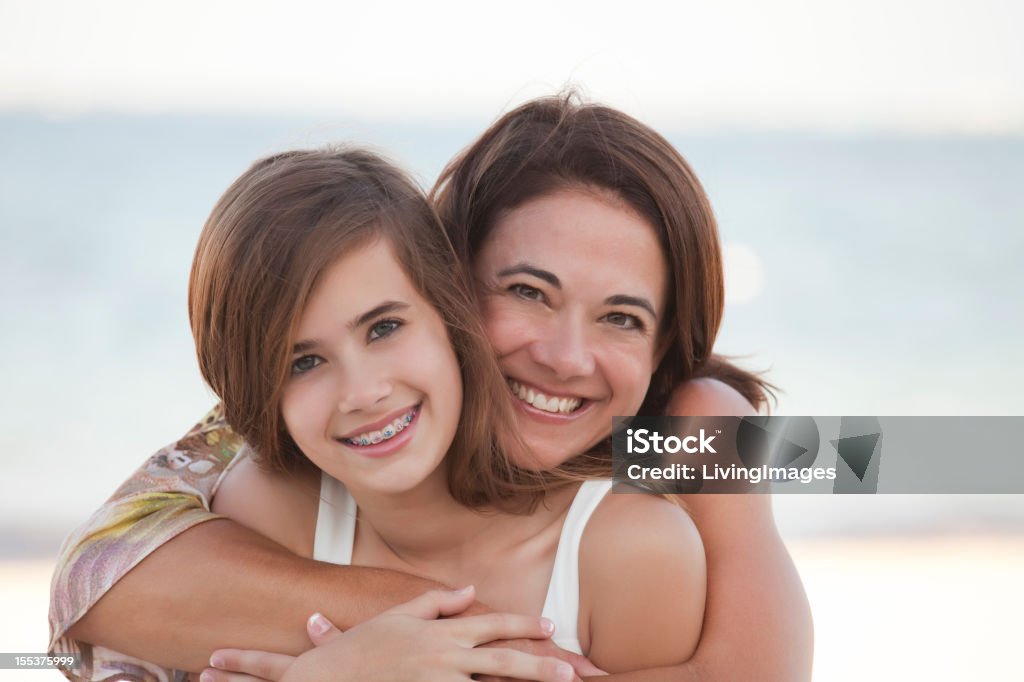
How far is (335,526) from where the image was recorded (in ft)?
9.14

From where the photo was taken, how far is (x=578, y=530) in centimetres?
254

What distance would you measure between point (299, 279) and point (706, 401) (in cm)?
108

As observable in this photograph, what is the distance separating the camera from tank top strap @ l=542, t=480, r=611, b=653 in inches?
98.6

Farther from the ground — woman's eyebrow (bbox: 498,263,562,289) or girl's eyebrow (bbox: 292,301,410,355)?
woman's eyebrow (bbox: 498,263,562,289)

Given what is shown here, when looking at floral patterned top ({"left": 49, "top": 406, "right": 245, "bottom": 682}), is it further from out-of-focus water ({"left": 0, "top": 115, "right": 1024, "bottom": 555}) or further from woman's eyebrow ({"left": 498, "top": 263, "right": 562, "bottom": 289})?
out-of-focus water ({"left": 0, "top": 115, "right": 1024, "bottom": 555})

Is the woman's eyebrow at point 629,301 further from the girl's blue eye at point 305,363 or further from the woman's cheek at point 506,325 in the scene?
the girl's blue eye at point 305,363

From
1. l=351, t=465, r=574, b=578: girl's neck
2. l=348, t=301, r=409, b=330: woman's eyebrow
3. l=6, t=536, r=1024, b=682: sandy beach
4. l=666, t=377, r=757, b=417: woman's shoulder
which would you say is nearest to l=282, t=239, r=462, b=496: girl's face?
l=348, t=301, r=409, b=330: woman's eyebrow

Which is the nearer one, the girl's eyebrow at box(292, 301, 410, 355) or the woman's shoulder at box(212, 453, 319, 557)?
the girl's eyebrow at box(292, 301, 410, 355)

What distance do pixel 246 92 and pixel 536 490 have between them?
33.2ft

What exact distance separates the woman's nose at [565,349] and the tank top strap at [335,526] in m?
0.60

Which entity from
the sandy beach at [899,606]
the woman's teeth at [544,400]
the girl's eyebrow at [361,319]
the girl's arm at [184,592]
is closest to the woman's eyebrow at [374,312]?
the girl's eyebrow at [361,319]

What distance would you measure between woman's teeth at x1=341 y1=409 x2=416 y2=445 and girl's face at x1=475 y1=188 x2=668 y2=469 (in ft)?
1.08

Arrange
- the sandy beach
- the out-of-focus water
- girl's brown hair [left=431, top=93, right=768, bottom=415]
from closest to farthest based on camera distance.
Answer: girl's brown hair [left=431, top=93, right=768, bottom=415] → the sandy beach → the out-of-focus water

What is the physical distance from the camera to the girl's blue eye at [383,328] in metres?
2.43
